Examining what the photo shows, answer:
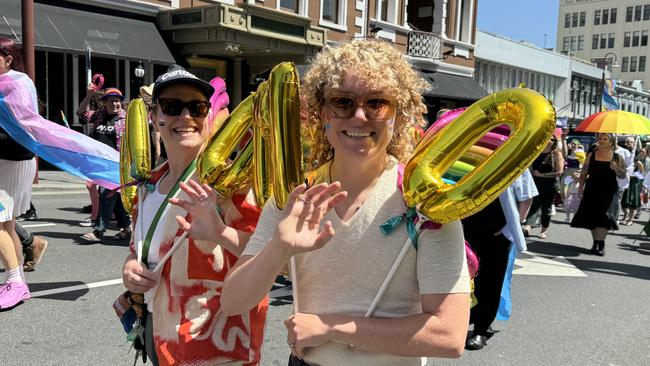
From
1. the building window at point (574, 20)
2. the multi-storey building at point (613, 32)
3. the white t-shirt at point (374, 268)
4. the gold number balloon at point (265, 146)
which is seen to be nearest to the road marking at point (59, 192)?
the gold number balloon at point (265, 146)

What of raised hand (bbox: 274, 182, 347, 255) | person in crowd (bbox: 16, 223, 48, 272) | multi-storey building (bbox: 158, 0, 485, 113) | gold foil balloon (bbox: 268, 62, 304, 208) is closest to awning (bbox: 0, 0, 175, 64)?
multi-storey building (bbox: 158, 0, 485, 113)

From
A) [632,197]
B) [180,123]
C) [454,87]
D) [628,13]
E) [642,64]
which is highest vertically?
[628,13]

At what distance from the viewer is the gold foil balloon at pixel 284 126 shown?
163cm

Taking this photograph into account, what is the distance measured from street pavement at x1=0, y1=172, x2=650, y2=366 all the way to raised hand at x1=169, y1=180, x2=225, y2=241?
1.99m

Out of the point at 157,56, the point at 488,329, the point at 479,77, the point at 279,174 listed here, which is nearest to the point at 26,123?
the point at 279,174

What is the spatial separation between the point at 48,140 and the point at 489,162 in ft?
10.8

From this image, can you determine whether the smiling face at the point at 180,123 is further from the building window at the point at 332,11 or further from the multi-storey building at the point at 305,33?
the building window at the point at 332,11

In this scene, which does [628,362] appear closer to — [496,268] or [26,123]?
[496,268]

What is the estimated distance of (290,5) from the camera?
18688mm

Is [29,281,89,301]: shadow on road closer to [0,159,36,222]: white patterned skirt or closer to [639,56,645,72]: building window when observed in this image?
[0,159,36,222]: white patterned skirt

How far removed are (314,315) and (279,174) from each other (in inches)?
15.9

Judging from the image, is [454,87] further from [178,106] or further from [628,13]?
[628,13]

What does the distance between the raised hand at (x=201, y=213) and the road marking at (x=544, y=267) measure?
5328mm

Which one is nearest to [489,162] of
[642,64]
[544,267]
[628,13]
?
[544,267]
